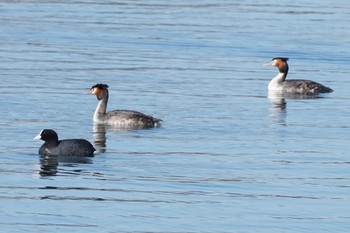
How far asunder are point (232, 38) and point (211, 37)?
0.97 m

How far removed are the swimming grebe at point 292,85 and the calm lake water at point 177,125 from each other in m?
0.58

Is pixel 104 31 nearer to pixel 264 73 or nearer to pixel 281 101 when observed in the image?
pixel 264 73

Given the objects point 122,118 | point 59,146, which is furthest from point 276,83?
point 59,146

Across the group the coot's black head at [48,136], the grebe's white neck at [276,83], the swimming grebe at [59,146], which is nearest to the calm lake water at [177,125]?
the swimming grebe at [59,146]

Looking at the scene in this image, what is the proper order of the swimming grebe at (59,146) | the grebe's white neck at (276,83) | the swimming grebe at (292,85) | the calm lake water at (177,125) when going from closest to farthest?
the calm lake water at (177,125)
the swimming grebe at (59,146)
the swimming grebe at (292,85)
the grebe's white neck at (276,83)

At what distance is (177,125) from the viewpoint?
3009 centimetres

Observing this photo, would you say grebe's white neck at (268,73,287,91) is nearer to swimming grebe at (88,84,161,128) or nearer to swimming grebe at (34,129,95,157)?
swimming grebe at (88,84,161,128)

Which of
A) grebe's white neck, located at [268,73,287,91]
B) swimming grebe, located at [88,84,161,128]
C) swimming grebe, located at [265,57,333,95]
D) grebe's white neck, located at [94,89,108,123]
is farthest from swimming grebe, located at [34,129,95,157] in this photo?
grebe's white neck, located at [268,73,287,91]

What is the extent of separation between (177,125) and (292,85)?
936 cm

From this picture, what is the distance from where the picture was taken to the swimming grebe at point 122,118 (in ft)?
97.5

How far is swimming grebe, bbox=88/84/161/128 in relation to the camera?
97.5 feet

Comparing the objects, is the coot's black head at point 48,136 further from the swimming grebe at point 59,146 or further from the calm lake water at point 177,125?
the calm lake water at point 177,125

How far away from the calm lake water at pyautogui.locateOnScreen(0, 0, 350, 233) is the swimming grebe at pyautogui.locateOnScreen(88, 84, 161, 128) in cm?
43

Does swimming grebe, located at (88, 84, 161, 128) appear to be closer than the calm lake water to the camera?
No
